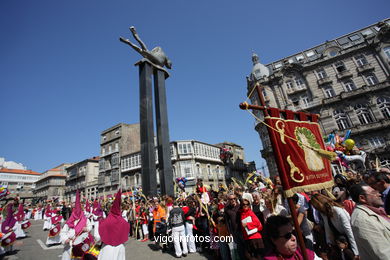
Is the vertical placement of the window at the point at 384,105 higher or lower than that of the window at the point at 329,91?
lower

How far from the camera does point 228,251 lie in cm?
490

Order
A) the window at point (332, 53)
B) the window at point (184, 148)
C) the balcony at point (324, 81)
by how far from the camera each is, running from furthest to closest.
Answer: the window at point (184, 148), the window at point (332, 53), the balcony at point (324, 81)

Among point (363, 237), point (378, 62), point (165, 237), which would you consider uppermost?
point (378, 62)

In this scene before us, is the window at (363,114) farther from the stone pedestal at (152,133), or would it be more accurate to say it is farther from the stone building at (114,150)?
the stone building at (114,150)

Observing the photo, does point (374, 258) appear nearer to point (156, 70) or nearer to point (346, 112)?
point (156, 70)

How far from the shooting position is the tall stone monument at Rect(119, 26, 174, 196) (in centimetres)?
1176

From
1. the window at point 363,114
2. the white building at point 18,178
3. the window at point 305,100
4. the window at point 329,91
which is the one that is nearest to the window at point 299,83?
the window at point 305,100

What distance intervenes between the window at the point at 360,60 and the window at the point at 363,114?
6287mm

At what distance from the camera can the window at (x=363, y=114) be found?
2197cm

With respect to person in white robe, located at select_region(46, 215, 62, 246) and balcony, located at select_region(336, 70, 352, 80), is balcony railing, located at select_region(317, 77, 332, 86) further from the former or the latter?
person in white robe, located at select_region(46, 215, 62, 246)

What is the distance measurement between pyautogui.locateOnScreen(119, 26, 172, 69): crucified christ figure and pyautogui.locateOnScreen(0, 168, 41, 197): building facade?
7506cm

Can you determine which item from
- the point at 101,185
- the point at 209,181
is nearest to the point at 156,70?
the point at 209,181

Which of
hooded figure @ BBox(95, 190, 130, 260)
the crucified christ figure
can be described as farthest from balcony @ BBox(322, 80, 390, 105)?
hooded figure @ BBox(95, 190, 130, 260)

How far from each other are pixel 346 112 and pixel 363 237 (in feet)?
91.2
